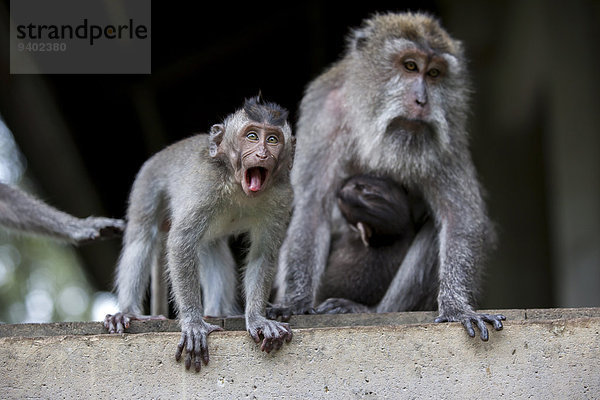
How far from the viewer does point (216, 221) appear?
5520mm

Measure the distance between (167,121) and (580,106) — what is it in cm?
730

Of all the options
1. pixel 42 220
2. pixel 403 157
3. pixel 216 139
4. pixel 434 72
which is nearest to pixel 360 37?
pixel 434 72

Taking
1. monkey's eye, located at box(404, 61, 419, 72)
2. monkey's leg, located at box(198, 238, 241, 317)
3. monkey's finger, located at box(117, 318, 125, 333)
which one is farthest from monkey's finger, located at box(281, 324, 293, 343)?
monkey's eye, located at box(404, 61, 419, 72)

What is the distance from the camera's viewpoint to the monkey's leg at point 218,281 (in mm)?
6500

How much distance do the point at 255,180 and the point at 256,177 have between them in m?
0.03

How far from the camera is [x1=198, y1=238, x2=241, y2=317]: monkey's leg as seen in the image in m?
6.50

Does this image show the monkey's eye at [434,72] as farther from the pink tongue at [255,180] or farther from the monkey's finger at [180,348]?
the monkey's finger at [180,348]

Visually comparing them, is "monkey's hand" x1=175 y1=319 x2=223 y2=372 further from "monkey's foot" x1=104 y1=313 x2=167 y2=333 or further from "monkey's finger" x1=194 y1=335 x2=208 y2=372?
"monkey's foot" x1=104 y1=313 x2=167 y2=333

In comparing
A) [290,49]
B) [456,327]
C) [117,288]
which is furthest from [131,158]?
[456,327]

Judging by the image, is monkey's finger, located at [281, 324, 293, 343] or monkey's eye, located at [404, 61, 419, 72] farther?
monkey's eye, located at [404, 61, 419, 72]

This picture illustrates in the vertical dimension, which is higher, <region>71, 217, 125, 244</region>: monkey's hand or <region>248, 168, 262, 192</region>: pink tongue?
<region>248, 168, 262, 192</region>: pink tongue

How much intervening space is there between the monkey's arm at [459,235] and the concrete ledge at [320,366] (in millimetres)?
1067

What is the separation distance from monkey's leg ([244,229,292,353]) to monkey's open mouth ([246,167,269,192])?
0.58m

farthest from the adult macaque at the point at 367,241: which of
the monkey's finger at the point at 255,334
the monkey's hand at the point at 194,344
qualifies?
the monkey's hand at the point at 194,344
